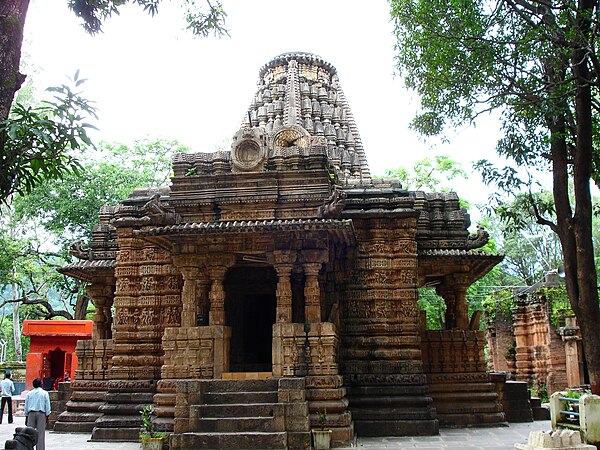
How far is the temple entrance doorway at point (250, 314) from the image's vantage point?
14688mm

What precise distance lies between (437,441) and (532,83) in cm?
690

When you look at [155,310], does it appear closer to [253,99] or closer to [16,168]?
[16,168]

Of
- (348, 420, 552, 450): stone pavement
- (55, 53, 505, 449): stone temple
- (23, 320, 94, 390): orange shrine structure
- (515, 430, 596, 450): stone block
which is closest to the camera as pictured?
(515, 430, 596, 450): stone block

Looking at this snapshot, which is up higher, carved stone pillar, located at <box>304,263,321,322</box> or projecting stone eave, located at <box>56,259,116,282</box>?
projecting stone eave, located at <box>56,259,116,282</box>

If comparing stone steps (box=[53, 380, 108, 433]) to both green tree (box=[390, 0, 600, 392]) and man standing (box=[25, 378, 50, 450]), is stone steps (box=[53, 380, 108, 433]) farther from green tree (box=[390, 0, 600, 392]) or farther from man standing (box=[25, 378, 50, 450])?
green tree (box=[390, 0, 600, 392])

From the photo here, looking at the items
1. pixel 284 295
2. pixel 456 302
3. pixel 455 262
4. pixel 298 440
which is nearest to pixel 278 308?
pixel 284 295

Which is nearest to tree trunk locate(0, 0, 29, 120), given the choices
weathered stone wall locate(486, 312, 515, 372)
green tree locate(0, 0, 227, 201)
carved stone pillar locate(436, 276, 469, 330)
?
green tree locate(0, 0, 227, 201)

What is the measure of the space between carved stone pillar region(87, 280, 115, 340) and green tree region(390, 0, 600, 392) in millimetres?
9703

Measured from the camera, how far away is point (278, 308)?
1195 cm

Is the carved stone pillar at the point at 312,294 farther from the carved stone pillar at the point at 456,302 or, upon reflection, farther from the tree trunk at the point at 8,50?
the tree trunk at the point at 8,50

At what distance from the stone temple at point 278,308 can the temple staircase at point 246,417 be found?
0.08 feet

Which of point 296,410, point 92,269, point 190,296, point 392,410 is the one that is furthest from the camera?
point 92,269

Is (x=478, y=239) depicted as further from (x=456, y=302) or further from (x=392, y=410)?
(x=392, y=410)

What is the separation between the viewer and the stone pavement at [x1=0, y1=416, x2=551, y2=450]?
35.9 ft
